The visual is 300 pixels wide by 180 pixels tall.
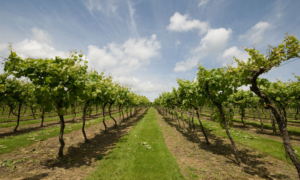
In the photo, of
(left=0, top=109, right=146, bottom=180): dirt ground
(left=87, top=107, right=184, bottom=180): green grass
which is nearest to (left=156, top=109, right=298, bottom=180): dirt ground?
(left=87, top=107, right=184, bottom=180): green grass

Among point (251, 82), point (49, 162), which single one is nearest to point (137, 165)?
point (49, 162)

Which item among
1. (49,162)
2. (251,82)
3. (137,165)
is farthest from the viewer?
(137,165)

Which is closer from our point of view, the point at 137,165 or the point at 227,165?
the point at 137,165

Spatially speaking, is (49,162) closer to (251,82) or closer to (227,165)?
(227,165)

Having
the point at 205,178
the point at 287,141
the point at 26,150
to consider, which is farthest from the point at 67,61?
the point at 287,141

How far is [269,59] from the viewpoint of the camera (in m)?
6.00

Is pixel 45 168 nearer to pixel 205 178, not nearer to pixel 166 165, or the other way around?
pixel 166 165

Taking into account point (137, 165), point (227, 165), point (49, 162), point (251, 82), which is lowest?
point (227, 165)

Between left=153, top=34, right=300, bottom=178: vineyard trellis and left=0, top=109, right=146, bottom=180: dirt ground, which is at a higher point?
left=153, top=34, right=300, bottom=178: vineyard trellis

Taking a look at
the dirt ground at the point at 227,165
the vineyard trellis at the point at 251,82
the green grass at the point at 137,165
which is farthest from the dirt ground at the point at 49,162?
the vineyard trellis at the point at 251,82

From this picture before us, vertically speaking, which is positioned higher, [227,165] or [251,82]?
[251,82]

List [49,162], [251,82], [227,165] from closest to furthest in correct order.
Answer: [251,82] → [49,162] → [227,165]

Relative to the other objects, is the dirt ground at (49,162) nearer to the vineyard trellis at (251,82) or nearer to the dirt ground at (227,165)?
the dirt ground at (227,165)

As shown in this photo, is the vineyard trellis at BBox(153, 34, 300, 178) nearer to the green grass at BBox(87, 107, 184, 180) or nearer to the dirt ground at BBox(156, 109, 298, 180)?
the dirt ground at BBox(156, 109, 298, 180)
